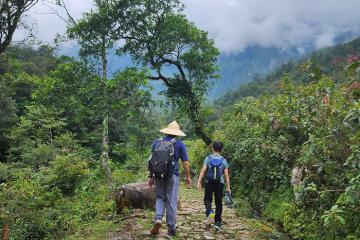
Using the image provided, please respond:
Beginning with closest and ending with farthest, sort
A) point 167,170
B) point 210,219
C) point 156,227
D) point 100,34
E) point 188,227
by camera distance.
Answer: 1. point 167,170
2. point 156,227
3. point 188,227
4. point 210,219
5. point 100,34

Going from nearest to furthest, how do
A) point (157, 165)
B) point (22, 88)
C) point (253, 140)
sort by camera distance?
point (157, 165) → point (253, 140) → point (22, 88)

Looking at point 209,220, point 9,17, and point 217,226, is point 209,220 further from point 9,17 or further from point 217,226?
point 9,17

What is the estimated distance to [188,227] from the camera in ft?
27.7

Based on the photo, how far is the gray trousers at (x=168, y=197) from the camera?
7.33m

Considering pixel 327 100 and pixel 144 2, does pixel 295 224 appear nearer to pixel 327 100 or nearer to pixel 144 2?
pixel 327 100

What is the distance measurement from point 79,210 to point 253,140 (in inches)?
225

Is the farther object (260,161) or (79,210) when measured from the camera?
(260,161)

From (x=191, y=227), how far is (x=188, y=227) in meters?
0.06

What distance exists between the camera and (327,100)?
8727 mm

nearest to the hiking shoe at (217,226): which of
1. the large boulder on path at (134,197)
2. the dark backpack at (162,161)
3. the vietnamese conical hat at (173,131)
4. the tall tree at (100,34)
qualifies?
the large boulder on path at (134,197)

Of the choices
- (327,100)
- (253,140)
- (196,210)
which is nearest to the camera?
(327,100)

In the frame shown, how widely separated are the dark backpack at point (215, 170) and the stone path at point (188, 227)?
1.09 m

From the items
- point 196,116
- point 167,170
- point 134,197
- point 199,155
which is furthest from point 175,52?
point 167,170

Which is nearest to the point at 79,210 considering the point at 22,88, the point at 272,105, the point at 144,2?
the point at 272,105
